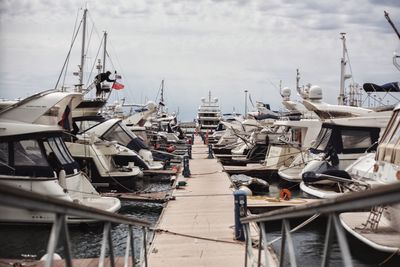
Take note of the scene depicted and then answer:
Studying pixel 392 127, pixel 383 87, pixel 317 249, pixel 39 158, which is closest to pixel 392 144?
pixel 392 127

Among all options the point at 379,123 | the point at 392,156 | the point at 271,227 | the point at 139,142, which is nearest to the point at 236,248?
the point at 392,156

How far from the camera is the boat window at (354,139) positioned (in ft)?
64.0

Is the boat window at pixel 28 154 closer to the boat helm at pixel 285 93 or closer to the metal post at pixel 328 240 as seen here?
the metal post at pixel 328 240

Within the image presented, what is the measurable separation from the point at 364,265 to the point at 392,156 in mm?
2487

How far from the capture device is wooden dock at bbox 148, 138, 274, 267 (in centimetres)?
907

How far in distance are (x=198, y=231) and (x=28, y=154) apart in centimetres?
523

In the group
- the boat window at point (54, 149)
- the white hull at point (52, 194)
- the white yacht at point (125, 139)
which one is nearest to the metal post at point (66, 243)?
the white hull at point (52, 194)

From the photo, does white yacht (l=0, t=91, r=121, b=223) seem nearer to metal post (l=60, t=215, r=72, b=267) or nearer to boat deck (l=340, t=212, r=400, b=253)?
boat deck (l=340, t=212, r=400, b=253)

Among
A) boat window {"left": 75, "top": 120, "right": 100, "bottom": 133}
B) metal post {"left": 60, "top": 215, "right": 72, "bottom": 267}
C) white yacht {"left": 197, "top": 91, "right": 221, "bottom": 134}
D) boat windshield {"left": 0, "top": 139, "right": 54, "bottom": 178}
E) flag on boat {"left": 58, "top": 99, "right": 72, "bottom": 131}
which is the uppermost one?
metal post {"left": 60, "top": 215, "right": 72, "bottom": 267}

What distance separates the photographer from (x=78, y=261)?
8766mm

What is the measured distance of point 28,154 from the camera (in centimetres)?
1323

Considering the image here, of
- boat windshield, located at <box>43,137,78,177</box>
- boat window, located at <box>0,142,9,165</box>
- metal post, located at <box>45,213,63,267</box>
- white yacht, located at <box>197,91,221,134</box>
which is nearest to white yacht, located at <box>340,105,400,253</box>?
metal post, located at <box>45,213,63,267</box>

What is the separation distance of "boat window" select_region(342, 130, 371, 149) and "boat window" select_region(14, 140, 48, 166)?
39.0 ft

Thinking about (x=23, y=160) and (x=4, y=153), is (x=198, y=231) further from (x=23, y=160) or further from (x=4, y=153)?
(x=4, y=153)
